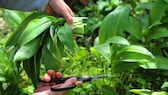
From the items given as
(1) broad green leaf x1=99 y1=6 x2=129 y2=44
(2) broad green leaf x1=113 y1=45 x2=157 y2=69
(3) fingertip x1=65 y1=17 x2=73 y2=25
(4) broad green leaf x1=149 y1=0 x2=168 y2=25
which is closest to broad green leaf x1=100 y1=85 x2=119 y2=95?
(2) broad green leaf x1=113 y1=45 x2=157 y2=69

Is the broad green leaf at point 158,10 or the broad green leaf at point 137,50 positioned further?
the broad green leaf at point 158,10

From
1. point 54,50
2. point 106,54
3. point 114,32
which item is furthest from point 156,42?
point 54,50

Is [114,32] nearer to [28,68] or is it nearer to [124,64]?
[124,64]

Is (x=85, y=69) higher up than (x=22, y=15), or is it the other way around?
(x=22, y=15)

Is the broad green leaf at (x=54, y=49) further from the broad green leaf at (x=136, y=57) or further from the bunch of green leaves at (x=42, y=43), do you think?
the broad green leaf at (x=136, y=57)

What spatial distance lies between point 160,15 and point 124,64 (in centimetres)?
38

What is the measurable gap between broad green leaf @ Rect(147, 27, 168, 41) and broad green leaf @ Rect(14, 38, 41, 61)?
559 mm

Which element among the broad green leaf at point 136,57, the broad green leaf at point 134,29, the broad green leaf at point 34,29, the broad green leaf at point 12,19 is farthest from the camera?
the broad green leaf at point 12,19

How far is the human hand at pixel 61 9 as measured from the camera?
67.1 inches

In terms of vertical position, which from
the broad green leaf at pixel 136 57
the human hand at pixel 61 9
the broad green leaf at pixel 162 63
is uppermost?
the human hand at pixel 61 9

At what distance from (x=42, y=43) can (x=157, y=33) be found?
1.86 feet

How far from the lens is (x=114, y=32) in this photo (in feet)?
6.16

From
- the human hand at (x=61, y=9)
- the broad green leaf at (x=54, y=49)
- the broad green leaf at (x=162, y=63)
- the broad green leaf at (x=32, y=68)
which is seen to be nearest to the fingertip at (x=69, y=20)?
the human hand at (x=61, y=9)

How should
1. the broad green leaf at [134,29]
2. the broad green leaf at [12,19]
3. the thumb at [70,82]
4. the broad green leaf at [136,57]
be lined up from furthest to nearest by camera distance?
the broad green leaf at [12,19]
the broad green leaf at [134,29]
the broad green leaf at [136,57]
the thumb at [70,82]
